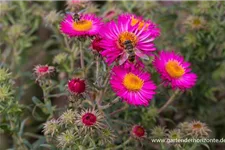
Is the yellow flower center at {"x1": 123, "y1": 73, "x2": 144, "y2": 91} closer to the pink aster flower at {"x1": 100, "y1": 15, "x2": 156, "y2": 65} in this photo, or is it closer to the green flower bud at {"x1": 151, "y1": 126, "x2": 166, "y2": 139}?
the pink aster flower at {"x1": 100, "y1": 15, "x2": 156, "y2": 65}

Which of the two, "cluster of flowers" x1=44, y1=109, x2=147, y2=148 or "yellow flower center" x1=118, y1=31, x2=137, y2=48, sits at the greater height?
"yellow flower center" x1=118, y1=31, x2=137, y2=48

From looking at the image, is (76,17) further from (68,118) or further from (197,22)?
(197,22)

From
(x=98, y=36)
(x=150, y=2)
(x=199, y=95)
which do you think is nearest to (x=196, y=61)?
(x=199, y=95)

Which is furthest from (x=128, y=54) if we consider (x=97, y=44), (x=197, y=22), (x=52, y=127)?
(x=197, y=22)

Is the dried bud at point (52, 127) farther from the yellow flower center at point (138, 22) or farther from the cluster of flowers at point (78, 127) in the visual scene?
the yellow flower center at point (138, 22)

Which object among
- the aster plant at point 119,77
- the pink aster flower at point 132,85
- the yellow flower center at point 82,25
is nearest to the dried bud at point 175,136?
the aster plant at point 119,77

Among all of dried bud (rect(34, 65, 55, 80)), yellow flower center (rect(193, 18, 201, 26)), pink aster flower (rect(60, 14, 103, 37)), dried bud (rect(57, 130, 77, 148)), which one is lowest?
dried bud (rect(57, 130, 77, 148))

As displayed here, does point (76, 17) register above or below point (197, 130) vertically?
above

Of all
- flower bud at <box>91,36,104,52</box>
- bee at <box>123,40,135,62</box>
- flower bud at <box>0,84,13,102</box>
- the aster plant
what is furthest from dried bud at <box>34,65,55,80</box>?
bee at <box>123,40,135,62</box>
